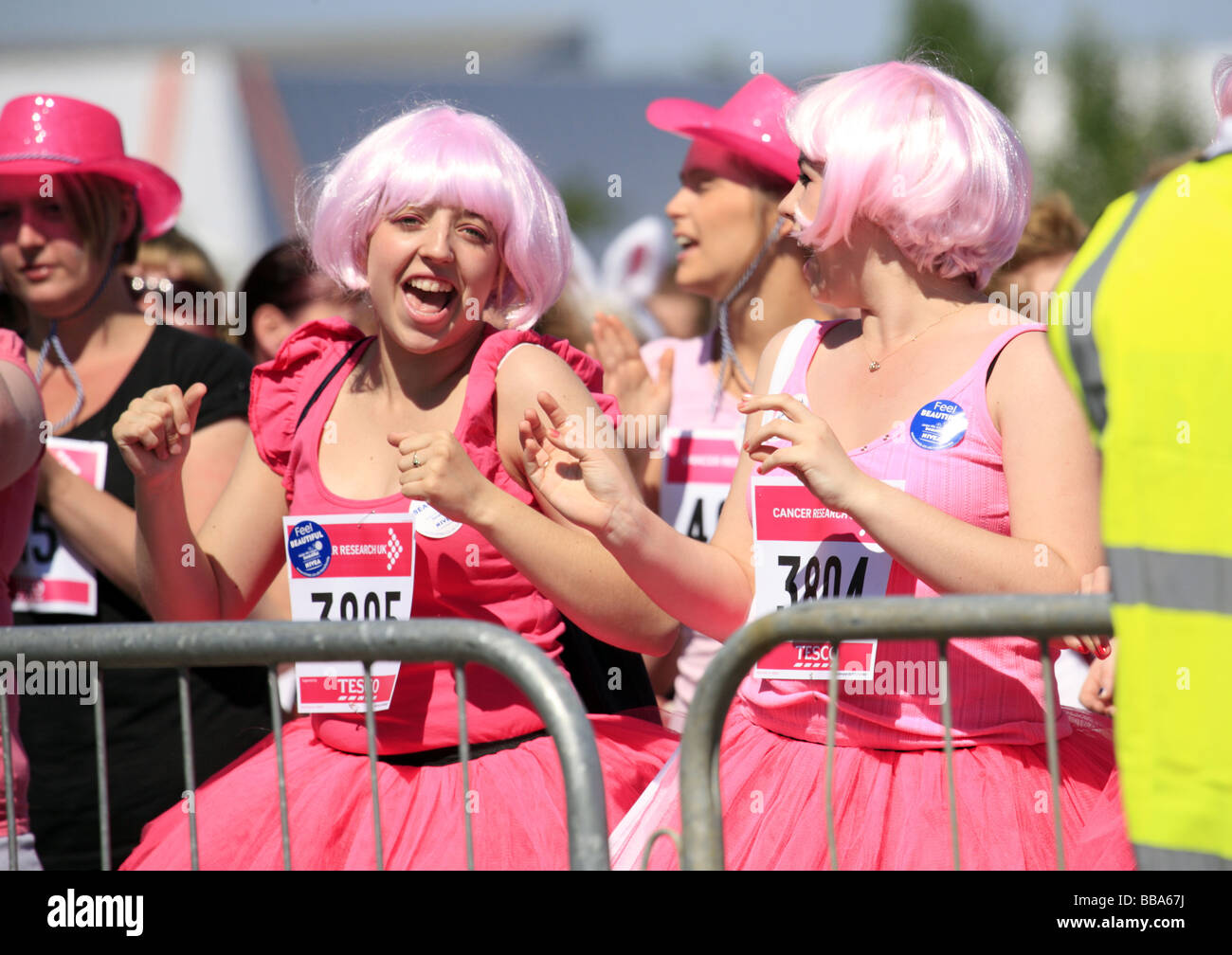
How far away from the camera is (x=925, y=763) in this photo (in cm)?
245

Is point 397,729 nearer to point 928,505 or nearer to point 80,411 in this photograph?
point 928,505

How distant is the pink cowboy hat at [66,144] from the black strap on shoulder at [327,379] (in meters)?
1.20

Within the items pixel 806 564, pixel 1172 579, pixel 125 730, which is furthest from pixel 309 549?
pixel 1172 579

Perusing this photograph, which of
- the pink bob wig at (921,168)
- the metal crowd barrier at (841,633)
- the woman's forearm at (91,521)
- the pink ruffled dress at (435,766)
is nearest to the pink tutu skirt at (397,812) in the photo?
the pink ruffled dress at (435,766)

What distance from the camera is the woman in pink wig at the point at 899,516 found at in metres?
2.34

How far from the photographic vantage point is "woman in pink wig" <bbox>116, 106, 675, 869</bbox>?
259 cm

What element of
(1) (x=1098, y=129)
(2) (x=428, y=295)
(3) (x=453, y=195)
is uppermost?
(1) (x=1098, y=129)

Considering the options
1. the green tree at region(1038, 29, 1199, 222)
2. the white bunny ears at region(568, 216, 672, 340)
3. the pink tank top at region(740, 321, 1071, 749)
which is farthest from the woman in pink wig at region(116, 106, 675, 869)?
the green tree at region(1038, 29, 1199, 222)

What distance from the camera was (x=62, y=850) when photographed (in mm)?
3541

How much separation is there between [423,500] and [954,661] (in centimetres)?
100

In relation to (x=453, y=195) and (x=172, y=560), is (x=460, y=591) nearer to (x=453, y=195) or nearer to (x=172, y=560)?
(x=172, y=560)

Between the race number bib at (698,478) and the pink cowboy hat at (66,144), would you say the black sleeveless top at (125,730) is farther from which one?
the race number bib at (698,478)
